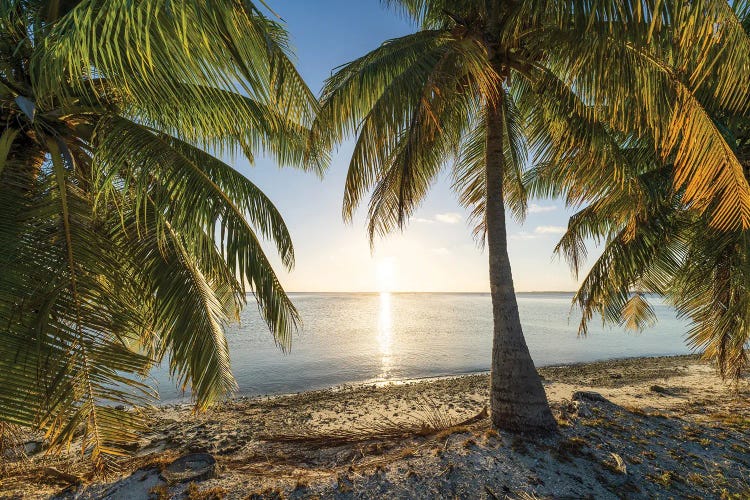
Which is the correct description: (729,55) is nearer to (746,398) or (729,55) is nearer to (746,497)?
(746,497)

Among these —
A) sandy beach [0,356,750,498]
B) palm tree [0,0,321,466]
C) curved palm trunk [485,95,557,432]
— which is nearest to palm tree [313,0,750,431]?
curved palm trunk [485,95,557,432]

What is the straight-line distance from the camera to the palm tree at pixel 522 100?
3.56m

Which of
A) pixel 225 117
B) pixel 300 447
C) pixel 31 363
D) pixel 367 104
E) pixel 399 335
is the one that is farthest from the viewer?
pixel 399 335

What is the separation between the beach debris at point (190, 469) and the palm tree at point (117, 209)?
121cm

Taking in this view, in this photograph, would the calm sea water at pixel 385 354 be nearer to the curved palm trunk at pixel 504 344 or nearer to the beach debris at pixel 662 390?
the beach debris at pixel 662 390

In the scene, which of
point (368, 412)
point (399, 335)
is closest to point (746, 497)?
point (368, 412)

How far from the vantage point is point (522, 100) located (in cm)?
599

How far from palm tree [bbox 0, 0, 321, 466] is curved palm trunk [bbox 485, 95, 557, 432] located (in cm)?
295

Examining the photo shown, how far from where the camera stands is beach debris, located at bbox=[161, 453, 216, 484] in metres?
4.19

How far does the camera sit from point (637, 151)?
7.72 metres

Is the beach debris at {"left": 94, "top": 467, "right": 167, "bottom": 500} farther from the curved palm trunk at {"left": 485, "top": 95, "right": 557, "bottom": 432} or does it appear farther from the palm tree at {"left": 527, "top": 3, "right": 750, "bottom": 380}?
the palm tree at {"left": 527, "top": 3, "right": 750, "bottom": 380}

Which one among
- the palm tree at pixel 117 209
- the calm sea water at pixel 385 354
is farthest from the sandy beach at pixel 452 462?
the calm sea water at pixel 385 354

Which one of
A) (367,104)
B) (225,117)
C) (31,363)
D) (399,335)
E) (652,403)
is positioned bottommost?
(399,335)

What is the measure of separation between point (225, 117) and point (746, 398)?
12.8m
